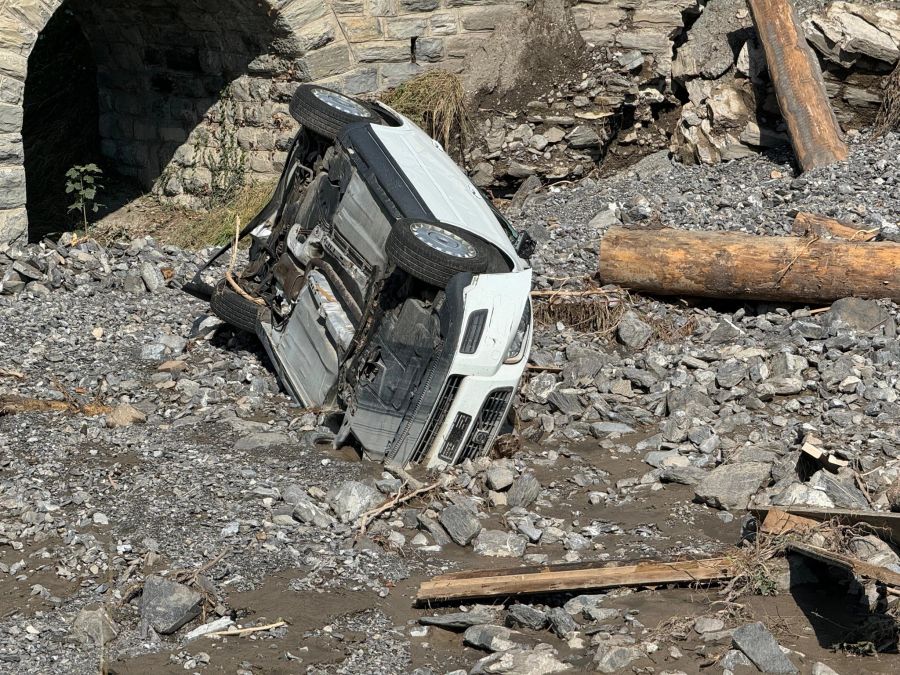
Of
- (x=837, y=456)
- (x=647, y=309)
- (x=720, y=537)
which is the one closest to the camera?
(x=720, y=537)

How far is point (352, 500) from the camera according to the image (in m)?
5.66

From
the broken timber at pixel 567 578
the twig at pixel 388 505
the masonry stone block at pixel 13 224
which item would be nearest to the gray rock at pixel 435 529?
the twig at pixel 388 505

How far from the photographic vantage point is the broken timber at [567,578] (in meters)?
4.87

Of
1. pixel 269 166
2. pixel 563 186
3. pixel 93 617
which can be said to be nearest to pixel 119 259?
pixel 269 166

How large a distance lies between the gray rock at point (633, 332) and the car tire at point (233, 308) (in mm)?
2535

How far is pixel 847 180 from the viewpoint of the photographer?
9.50m

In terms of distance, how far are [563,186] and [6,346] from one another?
5730mm

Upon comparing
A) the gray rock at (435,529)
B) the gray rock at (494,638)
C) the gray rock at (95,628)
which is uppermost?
the gray rock at (494,638)

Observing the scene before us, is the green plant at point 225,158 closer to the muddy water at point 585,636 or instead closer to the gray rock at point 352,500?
the gray rock at point 352,500

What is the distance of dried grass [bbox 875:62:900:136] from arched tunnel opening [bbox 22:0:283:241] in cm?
555

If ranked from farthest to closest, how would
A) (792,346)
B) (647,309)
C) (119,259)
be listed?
1. (119,259)
2. (647,309)
3. (792,346)

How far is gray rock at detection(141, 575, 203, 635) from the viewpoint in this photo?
4.69 metres

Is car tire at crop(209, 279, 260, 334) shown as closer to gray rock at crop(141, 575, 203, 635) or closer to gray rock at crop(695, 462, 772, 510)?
gray rock at crop(141, 575, 203, 635)

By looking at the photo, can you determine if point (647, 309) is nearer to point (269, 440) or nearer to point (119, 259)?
point (269, 440)
